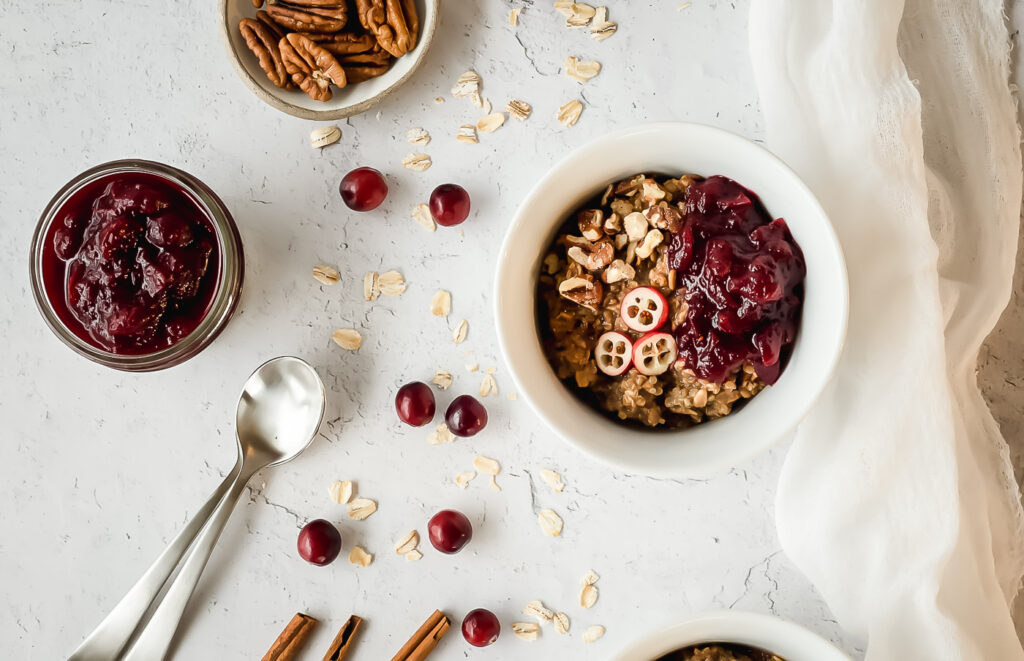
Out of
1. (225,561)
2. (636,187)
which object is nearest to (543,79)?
(636,187)

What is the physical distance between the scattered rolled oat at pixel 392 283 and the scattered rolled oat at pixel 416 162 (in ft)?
0.63

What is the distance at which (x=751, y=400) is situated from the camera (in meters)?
1.23

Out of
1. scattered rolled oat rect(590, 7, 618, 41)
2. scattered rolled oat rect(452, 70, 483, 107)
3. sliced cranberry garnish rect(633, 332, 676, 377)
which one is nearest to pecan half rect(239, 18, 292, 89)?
scattered rolled oat rect(452, 70, 483, 107)

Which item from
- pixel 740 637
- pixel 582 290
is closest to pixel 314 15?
pixel 582 290

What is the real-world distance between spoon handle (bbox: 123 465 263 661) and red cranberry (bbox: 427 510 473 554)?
13.2 inches

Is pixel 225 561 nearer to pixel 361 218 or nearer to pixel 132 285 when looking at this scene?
pixel 132 285

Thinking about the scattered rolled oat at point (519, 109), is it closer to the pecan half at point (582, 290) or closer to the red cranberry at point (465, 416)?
the pecan half at point (582, 290)

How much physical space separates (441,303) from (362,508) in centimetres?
40

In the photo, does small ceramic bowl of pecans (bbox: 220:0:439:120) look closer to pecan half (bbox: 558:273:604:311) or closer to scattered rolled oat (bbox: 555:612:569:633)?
pecan half (bbox: 558:273:604:311)

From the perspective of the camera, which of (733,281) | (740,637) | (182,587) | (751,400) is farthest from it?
(182,587)

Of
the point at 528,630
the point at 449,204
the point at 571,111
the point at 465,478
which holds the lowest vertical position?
the point at 528,630

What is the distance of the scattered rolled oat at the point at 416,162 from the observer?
4.71 feet

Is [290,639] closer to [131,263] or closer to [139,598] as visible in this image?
[139,598]

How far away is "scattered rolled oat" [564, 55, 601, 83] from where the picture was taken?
1.40m
